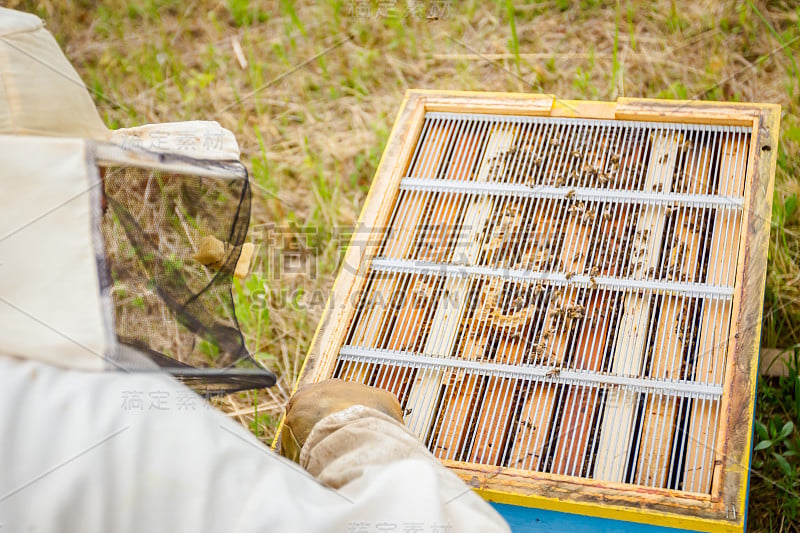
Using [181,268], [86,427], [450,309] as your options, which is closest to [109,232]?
[181,268]

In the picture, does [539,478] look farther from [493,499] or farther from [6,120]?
[6,120]

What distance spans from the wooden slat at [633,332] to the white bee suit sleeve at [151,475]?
28.5 inches

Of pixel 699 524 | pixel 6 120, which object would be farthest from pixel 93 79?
pixel 699 524

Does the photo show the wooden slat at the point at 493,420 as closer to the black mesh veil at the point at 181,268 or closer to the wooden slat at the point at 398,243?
the wooden slat at the point at 398,243

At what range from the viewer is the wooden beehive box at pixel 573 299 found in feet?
5.50

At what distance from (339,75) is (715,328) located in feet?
8.61

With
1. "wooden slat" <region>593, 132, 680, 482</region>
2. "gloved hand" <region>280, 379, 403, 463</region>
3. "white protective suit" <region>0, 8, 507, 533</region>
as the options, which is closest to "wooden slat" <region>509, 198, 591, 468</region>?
"wooden slat" <region>593, 132, 680, 482</region>

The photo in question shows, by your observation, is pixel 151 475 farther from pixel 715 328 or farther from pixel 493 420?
pixel 715 328

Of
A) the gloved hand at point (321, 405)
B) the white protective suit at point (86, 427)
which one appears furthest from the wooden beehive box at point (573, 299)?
the white protective suit at point (86, 427)

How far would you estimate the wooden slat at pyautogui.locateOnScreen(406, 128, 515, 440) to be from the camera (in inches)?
72.3

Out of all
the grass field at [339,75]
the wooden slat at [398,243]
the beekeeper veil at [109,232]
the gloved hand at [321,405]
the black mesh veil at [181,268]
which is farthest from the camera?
the grass field at [339,75]

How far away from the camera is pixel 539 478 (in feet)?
5.44

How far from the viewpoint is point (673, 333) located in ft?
6.00

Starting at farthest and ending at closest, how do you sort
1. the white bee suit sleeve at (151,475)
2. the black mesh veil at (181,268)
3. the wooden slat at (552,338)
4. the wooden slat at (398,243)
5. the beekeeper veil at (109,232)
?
the wooden slat at (398,243)
the wooden slat at (552,338)
the black mesh veil at (181,268)
the beekeeper veil at (109,232)
the white bee suit sleeve at (151,475)
